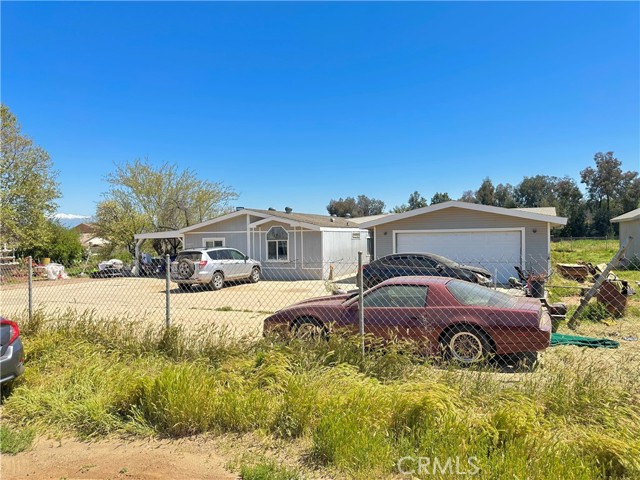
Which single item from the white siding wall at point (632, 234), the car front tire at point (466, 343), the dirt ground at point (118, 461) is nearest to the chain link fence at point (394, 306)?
the car front tire at point (466, 343)

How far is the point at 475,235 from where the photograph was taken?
16.9 meters

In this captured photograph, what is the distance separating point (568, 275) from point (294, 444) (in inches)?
683

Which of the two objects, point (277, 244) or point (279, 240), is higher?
point (279, 240)

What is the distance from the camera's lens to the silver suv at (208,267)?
15.8 meters

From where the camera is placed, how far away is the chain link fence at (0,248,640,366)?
536 cm

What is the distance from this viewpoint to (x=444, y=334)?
5516 millimetres

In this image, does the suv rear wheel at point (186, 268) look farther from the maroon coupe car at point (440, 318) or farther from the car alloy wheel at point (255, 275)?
the maroon coupe car at point (440, 318)

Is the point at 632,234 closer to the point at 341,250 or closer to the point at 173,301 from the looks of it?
the point at 341,250

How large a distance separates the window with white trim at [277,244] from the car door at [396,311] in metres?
15.1

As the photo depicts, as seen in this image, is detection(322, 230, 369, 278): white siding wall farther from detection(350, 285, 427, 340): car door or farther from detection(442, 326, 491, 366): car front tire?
detection(442, 326, 491, 366): car front tire

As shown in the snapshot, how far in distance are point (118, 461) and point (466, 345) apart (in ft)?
14.0

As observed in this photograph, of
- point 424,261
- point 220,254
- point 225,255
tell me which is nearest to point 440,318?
point 424,261

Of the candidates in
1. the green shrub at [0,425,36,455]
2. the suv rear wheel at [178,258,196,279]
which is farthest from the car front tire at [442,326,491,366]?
the suv rear wheel at [178,258,196,279]

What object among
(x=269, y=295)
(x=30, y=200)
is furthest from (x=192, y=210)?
(x=269, y=295)
